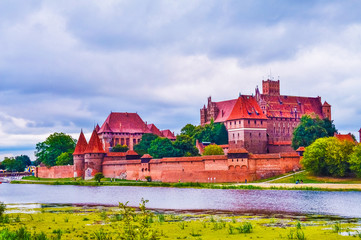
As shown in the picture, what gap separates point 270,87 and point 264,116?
34.5 metres

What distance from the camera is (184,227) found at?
74.3ft

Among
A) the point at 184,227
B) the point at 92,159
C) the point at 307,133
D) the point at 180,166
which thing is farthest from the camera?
the point at 92,159

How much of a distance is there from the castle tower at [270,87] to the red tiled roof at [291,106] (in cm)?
1315

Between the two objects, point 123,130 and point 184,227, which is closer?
point 184,227

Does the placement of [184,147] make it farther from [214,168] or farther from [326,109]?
[326,109]

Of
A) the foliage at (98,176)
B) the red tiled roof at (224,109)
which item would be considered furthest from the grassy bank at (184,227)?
the red tiled roof at (224,109)

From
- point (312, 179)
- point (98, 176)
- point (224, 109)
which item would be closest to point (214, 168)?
point (312, 179)

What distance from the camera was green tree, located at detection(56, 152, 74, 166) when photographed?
89562mm

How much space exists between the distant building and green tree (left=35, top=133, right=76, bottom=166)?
5.99 meters

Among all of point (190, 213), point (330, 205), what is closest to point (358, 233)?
point (190, 213)

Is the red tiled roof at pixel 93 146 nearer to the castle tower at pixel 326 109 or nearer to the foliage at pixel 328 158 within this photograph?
the foliage at pixel 328 158

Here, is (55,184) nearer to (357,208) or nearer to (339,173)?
(339,173)

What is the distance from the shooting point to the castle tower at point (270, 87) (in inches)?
4398

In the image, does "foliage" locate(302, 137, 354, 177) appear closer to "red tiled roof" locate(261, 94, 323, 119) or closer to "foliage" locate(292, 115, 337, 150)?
"foliage" locate(292, 115, 337, 150)
